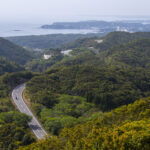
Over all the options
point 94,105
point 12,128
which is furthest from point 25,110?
point 94,105

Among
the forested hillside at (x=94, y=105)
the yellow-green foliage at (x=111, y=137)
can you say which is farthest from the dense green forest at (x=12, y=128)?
the yellow-green foliage at (x=111, y=137)

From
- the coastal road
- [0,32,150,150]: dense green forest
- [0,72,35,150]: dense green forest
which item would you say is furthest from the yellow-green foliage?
the coastal road

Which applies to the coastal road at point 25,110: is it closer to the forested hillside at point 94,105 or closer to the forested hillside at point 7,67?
the forested hillside at point 94,105

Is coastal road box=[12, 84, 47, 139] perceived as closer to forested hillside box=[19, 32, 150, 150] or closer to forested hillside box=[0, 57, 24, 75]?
forested hillside box=[19, 32, 150, 150]

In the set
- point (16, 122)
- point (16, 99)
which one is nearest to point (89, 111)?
point (16, 122)

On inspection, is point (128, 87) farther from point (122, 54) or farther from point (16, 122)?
point (122, 54)
